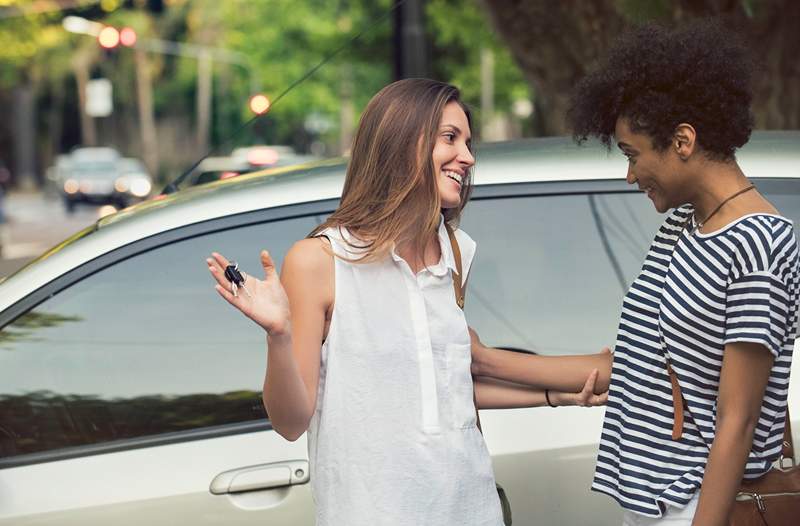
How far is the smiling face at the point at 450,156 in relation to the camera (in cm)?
227

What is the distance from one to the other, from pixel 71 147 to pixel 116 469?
5906 cm

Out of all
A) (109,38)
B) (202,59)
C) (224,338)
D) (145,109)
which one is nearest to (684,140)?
(224,338)

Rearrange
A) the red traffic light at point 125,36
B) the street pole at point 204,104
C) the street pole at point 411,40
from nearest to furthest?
the street pole at point 411,40 → the red traffic light at point 125,36 → the street pole at point 204,104

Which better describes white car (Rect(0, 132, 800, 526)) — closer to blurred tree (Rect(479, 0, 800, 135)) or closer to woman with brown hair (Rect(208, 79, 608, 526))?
woman with brown hair (Rect(208, 79, 608, 526))

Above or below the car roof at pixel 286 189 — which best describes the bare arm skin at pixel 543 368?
below

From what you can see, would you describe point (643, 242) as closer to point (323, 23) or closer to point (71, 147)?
point (323, 23)

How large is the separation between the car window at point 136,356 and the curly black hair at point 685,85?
1014mm

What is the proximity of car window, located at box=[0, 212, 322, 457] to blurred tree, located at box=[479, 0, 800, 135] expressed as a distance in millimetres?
2825

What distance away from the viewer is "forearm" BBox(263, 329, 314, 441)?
6.67ft

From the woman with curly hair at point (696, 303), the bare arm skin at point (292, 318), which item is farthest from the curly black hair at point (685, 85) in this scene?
the bare arm skin at point (292, 318)

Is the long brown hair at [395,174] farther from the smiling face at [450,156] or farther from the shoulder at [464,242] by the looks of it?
the shoulder at [464,242]

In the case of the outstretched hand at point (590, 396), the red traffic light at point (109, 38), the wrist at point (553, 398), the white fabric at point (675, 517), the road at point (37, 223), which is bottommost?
the road at point (37, 223)

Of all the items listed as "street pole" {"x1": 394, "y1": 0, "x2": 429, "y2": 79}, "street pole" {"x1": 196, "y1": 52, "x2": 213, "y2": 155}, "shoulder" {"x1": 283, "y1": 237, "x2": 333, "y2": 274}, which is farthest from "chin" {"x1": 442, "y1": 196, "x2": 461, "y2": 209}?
"street pole" {"x1": 196, "y1": 52, "x2": 213, "y2": 155}

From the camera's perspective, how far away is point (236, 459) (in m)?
2.77
